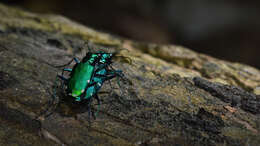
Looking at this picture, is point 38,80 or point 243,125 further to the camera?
point 38,80

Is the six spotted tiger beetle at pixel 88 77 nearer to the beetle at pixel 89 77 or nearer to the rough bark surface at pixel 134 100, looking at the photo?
the beetle at pixel 89 77

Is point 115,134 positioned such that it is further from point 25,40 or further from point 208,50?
point 208,50

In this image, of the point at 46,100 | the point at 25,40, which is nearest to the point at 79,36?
the point at 25,40

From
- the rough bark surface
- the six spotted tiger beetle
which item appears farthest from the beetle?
the rough bark surface

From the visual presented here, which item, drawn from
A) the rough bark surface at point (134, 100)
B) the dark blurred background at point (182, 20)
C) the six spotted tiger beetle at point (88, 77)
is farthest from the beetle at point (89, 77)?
the dark blurred background at point (182, 20)

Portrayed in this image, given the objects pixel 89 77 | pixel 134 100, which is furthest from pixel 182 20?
pixel 89 77

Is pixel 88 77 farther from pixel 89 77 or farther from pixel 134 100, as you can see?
pixel 134 100

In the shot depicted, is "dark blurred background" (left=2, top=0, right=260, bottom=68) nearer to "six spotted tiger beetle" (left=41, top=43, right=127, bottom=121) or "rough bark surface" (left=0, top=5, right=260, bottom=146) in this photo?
"rough bark surface" (left=0, top=5, right=260, bottom=146)
